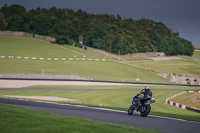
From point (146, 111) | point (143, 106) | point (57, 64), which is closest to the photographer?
point (146, 111)

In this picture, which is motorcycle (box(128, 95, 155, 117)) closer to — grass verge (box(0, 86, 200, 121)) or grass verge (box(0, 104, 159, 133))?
grass verge (box(0, 86, 200, 121))

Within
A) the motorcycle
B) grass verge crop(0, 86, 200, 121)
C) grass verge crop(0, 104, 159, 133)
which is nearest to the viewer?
grass verge crop(0, 104, 159, 133)

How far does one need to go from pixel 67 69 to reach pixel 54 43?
190ft

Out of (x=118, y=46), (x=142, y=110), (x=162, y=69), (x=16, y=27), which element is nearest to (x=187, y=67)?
(x=162, y=69)

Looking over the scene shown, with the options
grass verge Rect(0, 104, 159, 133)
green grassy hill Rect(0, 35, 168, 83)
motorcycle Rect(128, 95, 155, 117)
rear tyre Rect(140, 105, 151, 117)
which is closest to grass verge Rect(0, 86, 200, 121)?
motorcycle Rect(128, 95, 155, 117)

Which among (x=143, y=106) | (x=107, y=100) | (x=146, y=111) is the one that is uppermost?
(x=143, y=106)

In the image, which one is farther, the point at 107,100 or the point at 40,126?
the point at 107,100

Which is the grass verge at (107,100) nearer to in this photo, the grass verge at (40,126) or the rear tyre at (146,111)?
the rear tyre at (146,111)

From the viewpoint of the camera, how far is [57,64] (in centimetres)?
12812

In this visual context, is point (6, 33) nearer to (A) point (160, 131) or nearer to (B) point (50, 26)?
(B) point (50, 26)

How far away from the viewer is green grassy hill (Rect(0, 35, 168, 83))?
114750 millimetres

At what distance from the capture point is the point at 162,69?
530 feet

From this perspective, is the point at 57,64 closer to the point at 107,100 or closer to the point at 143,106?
the point at 107,100

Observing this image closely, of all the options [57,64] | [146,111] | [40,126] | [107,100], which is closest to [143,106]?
[146,111]
